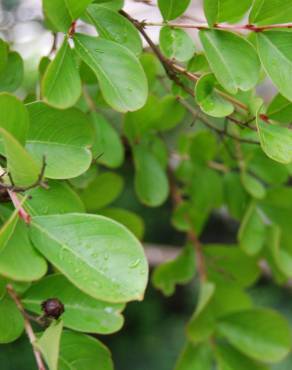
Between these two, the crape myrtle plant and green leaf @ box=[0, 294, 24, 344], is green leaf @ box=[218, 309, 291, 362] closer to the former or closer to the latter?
the crape myrtle plant

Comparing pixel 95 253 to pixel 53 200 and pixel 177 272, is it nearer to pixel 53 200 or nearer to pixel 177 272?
pixel 53 200

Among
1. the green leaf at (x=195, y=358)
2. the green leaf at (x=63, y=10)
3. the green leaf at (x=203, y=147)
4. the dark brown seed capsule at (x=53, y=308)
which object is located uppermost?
the green leaf at (x=63, y=10)

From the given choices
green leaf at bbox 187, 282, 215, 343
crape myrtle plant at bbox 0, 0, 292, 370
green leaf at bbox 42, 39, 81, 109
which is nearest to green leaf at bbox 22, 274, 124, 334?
crape myrtle plant at bbox 0, 0, 292, 370

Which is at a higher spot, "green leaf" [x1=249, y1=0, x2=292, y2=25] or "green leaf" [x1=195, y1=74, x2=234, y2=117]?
"green leaf" [x1=249, y1=0, x2=292, y2=25]

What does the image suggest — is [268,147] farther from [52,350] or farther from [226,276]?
[226,276]

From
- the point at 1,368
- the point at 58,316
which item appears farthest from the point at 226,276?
the point at 58,316

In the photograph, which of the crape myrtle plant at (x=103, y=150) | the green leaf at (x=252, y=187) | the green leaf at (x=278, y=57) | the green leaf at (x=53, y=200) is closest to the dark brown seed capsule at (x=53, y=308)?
the crape myrtle plant at (x=103, y=150)

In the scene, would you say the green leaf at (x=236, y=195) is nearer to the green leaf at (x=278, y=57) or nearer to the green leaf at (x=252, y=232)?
the green leaf at (x=252, y=232)
